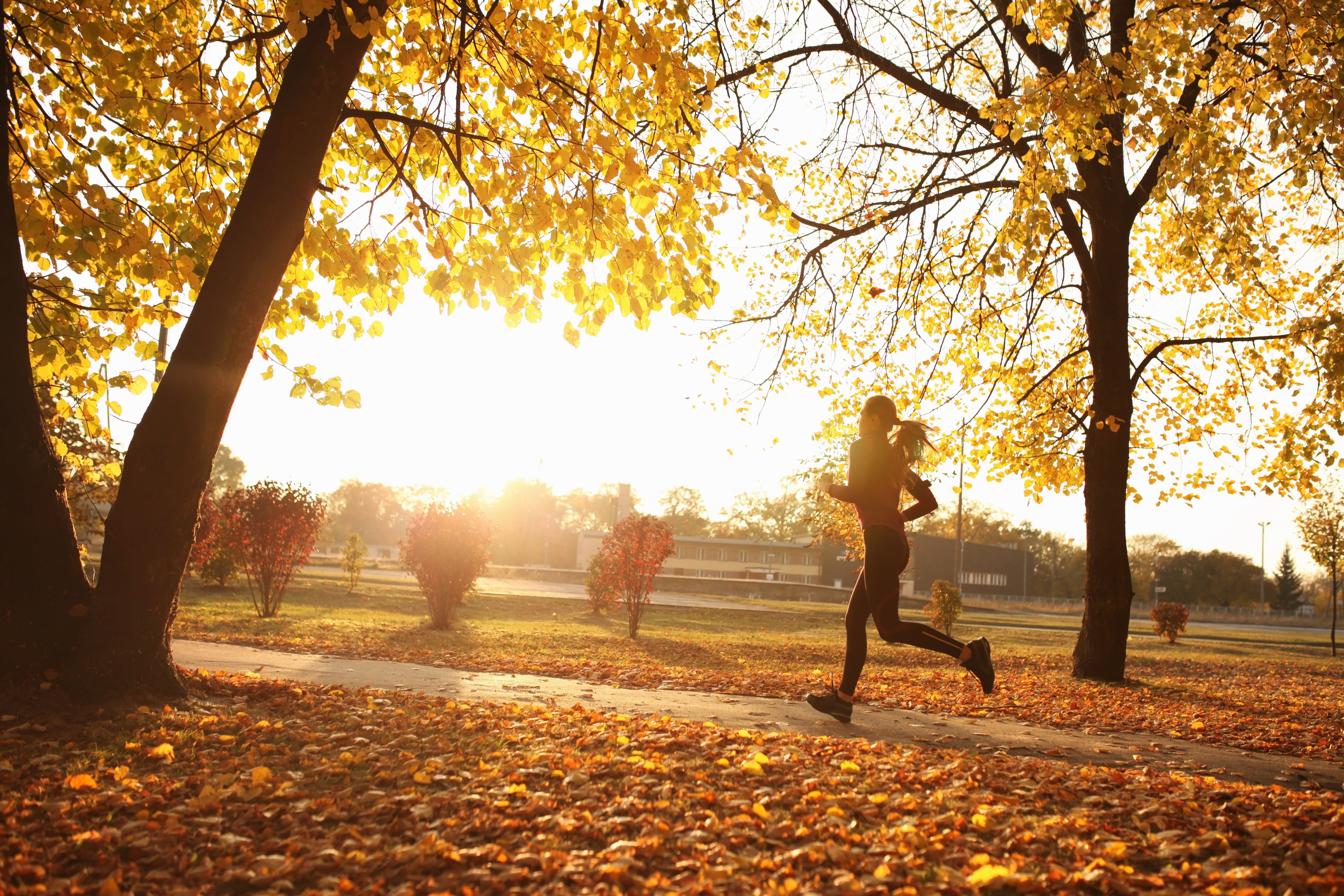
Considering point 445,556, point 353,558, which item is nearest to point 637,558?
point 445,556

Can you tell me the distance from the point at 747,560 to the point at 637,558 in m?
56.7

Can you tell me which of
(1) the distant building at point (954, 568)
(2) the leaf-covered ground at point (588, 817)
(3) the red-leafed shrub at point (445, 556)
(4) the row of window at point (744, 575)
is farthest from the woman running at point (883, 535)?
(4) the row of window at point (744, 575)

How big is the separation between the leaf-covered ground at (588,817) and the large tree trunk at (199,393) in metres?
0.42

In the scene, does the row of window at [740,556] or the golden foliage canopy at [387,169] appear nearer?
the golden foliage canopy at [387,169]

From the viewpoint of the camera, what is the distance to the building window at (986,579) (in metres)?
74.3

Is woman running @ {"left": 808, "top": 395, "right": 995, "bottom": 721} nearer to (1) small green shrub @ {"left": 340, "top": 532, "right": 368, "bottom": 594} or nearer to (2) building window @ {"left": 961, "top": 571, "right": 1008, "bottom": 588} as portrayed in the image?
(1) small green shrub @ {"left": 340, "top": 532, "right": 368, "bottom": 594}

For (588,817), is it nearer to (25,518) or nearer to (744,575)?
(25,518)

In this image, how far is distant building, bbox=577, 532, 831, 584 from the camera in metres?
69.1

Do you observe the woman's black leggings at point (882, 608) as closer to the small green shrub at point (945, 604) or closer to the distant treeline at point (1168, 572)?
the small green shrub at point (945, 604)

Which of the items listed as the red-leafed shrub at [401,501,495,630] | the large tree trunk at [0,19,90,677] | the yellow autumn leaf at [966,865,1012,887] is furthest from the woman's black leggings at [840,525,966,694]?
the red-leafed shrub at [401,501,495,630]

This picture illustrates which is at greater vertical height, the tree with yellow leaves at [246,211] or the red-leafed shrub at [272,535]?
the tree with yellow leaves at [246,211]

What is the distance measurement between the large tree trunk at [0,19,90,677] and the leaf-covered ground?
45 cm

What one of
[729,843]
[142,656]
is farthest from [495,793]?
[142,656]

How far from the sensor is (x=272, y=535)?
1415cm
